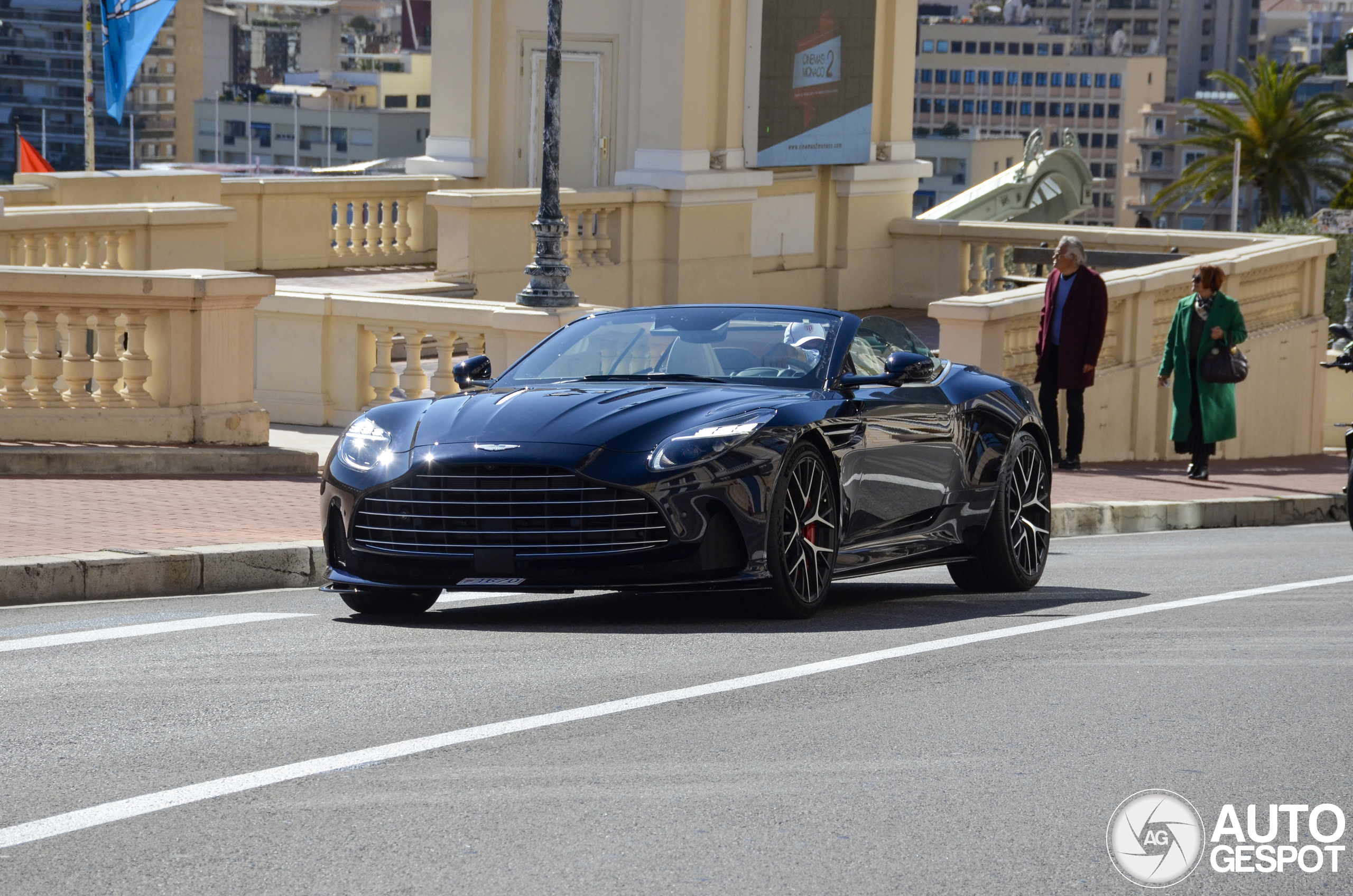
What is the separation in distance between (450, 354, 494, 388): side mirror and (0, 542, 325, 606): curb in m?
1.46

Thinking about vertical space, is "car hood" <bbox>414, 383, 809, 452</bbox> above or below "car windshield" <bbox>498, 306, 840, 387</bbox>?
below

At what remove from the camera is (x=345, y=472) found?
8680 mm

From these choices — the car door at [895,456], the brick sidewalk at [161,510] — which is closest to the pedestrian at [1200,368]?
the brick sidewalk at [161,510]

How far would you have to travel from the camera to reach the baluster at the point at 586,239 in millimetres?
25364

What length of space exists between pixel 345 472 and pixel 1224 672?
349 cm

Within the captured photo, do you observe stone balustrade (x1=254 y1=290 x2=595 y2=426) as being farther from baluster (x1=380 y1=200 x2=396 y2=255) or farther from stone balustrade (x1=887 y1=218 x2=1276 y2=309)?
stone balustrade (x1=887 y1=218 x2=1276 y2=309)

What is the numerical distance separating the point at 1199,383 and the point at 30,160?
60.2ft

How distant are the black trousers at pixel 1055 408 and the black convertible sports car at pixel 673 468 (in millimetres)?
6737

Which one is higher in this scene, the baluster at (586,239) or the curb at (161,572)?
the baluster at (586,239)

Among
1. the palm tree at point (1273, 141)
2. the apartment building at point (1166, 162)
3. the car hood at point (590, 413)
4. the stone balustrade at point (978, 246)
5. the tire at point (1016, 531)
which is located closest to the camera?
the car hood at point (590, 413)

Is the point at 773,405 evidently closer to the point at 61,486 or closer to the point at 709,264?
the point at 61,486

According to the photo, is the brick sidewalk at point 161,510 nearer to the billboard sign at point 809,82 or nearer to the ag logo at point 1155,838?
the ag logo at point 1155,838

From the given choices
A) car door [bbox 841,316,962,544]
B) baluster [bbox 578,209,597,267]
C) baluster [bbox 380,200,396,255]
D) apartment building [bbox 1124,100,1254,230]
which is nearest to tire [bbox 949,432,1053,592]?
car door [bbox 841,316,962,544]

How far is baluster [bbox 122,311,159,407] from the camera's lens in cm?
1382
